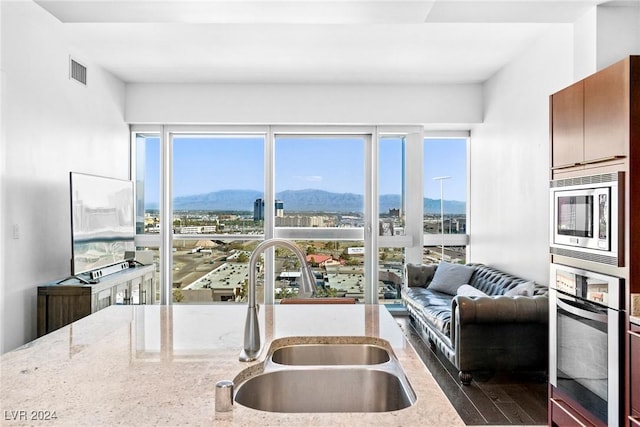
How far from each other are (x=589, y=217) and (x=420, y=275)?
311cm

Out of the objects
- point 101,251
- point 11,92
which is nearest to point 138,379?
point 11,92

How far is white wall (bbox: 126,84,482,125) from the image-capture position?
17.7 feet

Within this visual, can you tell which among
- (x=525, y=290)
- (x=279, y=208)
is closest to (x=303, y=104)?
(x=279, y=208)

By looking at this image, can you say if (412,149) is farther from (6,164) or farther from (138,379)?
(138,379)

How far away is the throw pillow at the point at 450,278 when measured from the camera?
4.84 m

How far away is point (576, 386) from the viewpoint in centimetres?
234

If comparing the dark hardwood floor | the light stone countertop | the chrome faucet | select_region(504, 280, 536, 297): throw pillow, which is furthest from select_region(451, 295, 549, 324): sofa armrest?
the chrome faucet

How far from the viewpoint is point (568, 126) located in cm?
251

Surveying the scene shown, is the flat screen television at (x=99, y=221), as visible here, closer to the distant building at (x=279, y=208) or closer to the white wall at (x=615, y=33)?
the distant building at (x=279, y=208)

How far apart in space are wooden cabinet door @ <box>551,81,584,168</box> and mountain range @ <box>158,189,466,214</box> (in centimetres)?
312

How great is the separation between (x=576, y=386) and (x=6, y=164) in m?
3.87

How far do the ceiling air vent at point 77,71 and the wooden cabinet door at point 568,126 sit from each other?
4.03 metres

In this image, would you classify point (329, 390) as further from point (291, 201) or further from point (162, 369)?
point (291, 201)

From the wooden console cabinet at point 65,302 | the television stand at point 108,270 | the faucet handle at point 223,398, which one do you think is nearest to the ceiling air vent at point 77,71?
the television stand at point 108,270
